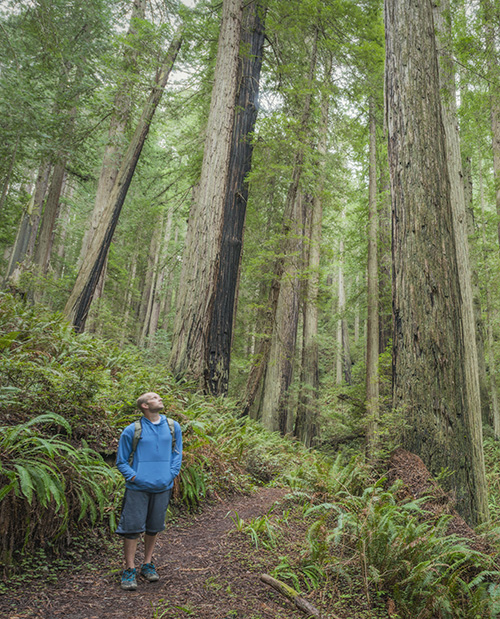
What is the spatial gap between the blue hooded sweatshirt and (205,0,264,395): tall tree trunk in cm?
465

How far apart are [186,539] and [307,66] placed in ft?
42.0

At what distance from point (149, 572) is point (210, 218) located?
690 cm

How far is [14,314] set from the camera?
628 centimetres

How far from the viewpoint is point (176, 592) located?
2822 mm

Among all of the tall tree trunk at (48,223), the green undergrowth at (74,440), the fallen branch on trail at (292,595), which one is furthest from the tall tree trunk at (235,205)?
the tall tree trunk at (48,223)

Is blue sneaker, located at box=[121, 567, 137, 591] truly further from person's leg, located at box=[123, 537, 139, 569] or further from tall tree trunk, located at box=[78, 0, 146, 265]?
tall tree trunk, located at box=[78, 0, 146, 265]

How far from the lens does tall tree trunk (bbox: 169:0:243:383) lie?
802cm

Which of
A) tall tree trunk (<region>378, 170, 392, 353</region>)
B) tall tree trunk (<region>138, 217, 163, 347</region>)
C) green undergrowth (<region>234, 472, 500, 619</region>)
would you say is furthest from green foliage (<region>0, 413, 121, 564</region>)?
tall tree trunk (<region>138, 217, 163, 347</region>)

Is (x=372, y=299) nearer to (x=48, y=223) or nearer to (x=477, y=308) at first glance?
(x=477, y=308)

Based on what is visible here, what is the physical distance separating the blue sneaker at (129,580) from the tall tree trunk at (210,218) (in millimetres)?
4916

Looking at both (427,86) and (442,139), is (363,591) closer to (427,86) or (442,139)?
(442,139)

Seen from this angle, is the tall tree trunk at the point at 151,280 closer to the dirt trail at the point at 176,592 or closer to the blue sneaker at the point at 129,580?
the dirt trail at the point at 176,592

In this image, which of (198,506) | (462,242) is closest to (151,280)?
(462,242)

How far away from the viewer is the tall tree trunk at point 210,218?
316 inches
